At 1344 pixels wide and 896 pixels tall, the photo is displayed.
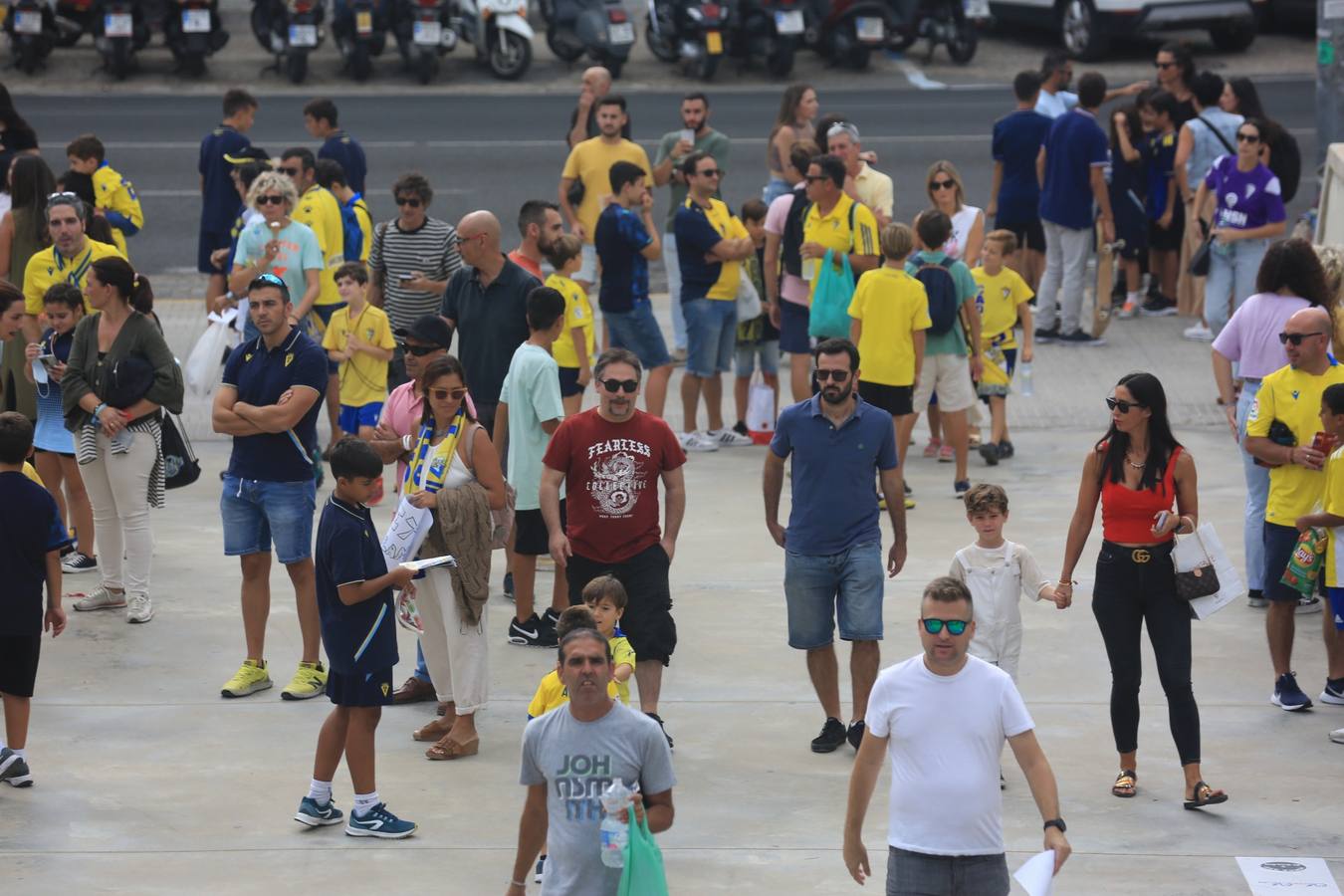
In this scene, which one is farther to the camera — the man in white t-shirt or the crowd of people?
the crowd of people

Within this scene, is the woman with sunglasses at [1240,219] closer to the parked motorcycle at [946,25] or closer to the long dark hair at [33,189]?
the long dark hair at [33,189]

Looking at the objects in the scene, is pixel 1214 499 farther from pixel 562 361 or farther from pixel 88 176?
pixel 88 176

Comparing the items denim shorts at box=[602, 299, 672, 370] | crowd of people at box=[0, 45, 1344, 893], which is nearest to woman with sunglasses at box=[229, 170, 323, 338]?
crowd of people at box=[0, 45, 1344, 893]

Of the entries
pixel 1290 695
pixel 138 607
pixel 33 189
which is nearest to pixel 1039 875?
pixel 1290 695

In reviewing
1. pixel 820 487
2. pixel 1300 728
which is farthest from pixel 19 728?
pixel 1300 728

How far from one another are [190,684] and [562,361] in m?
3.40

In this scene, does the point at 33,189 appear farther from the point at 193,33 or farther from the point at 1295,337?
the point at 193,33

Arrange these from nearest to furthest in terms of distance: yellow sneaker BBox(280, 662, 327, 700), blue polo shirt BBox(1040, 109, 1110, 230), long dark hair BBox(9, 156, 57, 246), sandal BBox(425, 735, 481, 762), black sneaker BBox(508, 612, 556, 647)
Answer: sandal BBox(425, 735, 481, 762)
yellow sneaker BBox(280, 662, 327, 700)
black sneaker BBox(508, 612, 556, 647)
long dark hair BBox(9, 156, 57, 246)
blue polo shirt BBox(1040, 109, 1110, 230)

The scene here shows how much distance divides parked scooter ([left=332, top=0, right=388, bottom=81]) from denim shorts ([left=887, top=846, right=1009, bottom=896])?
70.0ft

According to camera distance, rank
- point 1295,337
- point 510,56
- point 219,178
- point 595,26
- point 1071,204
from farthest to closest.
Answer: point 510,56
point 595,26
point 1071,204
point 219,178
point 1295,337

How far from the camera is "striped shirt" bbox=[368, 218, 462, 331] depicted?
1207 centimetres

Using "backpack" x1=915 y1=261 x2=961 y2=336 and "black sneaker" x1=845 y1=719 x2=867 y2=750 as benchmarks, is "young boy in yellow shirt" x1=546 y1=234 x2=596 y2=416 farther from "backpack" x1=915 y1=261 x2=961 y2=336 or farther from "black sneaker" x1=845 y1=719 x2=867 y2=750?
"black sneaker" x1=845 y1=719 x2=867 y2=750

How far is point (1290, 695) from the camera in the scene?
8.94 metres

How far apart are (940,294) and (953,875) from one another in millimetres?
6645
